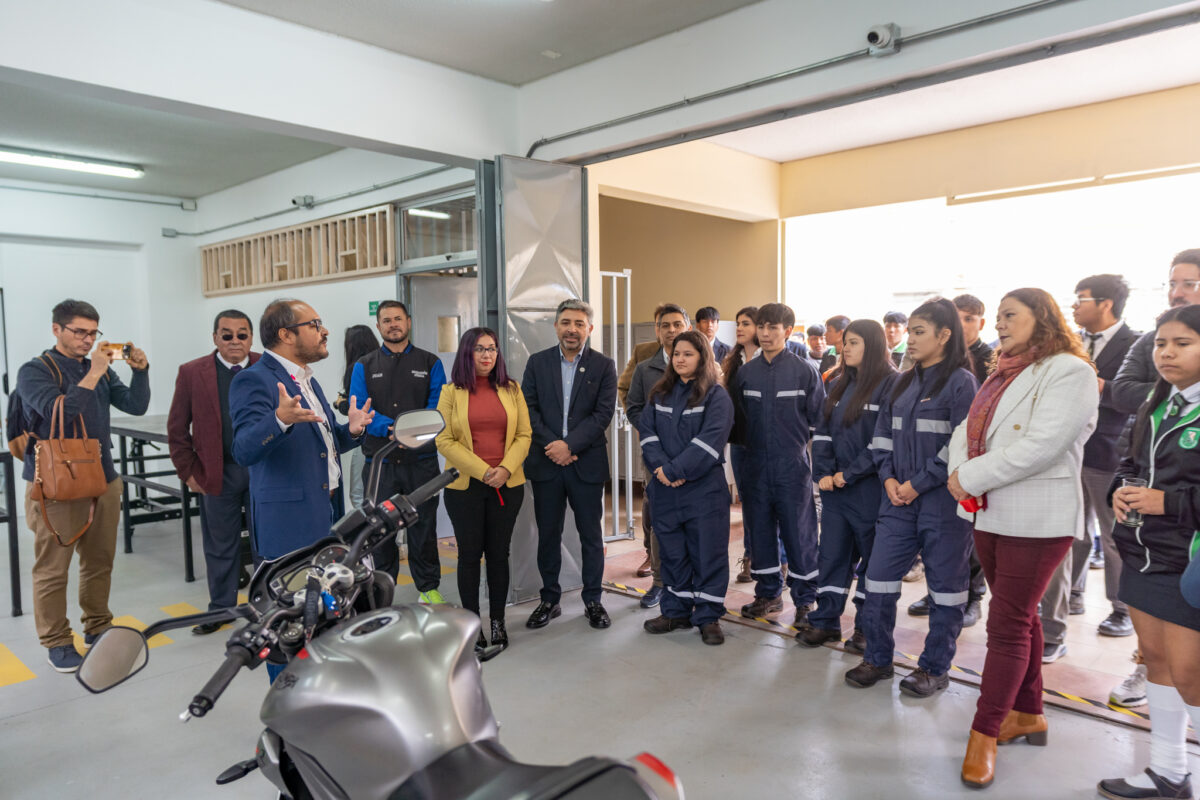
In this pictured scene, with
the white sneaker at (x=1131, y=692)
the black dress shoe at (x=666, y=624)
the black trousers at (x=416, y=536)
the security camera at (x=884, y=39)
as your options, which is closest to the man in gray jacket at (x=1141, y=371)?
the white sneaker at (x=1131, y=692)

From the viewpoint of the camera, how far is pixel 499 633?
3.73 m

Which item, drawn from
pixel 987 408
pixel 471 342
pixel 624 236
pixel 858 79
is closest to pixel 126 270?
pixel 624 236

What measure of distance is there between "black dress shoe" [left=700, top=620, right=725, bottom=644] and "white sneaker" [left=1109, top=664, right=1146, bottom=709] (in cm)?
160

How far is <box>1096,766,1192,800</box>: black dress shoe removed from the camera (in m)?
2.32

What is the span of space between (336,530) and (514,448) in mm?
2196

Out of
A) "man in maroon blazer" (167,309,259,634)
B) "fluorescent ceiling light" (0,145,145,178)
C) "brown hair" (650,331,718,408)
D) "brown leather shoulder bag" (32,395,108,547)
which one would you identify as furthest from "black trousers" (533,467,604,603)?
"fluorescent ceiling light" (0,145,145,178)

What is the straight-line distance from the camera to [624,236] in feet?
28.7

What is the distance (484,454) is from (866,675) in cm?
196

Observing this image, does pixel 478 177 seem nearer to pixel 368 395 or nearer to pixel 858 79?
pixel 368 395

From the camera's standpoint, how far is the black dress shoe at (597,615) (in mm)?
3982

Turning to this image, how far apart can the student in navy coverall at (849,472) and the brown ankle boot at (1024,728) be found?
30.4 inches

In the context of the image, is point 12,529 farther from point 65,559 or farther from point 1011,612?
point 1011,612

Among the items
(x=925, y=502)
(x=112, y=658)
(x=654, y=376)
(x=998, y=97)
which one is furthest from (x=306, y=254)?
(x=112, y=658)

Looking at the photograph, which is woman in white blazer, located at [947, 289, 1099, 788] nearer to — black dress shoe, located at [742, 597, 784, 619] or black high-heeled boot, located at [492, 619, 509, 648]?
black dress shoe, located at [742, 597, 784, 619]
